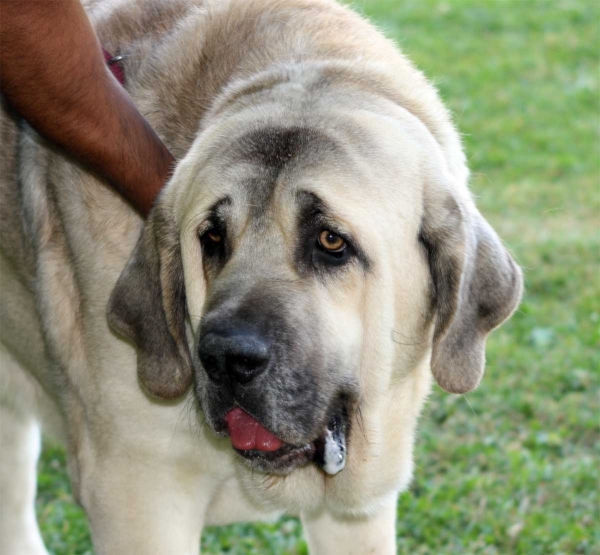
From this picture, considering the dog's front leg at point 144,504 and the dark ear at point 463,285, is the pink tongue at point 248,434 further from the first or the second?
the dark ear at point 463,285

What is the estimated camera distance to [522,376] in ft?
19.0

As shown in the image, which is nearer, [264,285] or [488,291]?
[264,285]

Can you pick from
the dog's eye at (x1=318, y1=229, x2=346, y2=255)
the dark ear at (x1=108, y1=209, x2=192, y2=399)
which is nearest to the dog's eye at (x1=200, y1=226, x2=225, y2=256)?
the dark ear at (x1=108, y1=209, x2=192, y2=399)

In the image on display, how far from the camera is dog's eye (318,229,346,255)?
2920 mm

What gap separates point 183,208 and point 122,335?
0.45 meters

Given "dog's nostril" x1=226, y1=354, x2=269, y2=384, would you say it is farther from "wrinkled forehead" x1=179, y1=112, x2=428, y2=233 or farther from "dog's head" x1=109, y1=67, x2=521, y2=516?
"wrinkled forehead" x1=179, y1=112, x2=428, y2=233

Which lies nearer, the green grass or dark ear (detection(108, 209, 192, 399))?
dark ear (detection(108, 209, 192, 399))

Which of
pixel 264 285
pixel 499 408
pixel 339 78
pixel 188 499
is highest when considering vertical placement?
pixel 339 78

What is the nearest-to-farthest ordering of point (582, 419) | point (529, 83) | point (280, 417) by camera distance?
1. point (280, 417)
2. point (582, 419)
3. point (529, 83)

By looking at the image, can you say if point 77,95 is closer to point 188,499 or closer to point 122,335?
point 122,335

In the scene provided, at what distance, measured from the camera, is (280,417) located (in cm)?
285

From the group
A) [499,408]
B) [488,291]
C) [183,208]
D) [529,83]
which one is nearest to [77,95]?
[183,208]

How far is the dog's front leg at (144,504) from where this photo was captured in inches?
128

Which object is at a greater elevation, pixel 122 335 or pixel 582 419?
pixel 122 335
